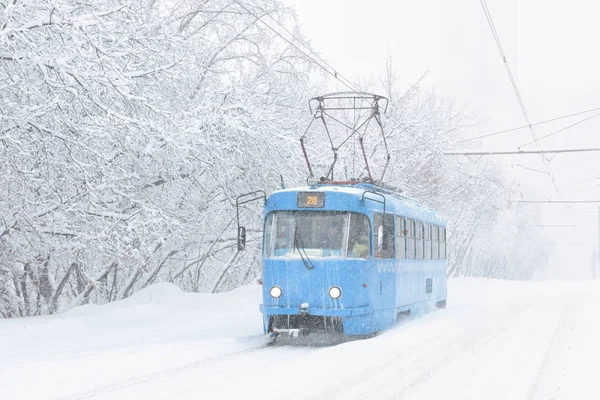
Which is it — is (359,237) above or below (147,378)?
above

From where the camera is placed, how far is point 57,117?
45.0ft

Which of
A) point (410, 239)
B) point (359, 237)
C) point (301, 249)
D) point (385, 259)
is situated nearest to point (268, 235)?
point (301, 249)

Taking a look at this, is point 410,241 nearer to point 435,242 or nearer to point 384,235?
point 384,235

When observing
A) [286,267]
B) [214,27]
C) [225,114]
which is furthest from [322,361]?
[214,27]

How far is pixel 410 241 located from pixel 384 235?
2.91m

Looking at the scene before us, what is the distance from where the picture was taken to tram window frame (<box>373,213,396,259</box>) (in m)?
14.9

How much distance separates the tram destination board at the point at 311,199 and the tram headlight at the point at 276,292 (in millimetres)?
1450

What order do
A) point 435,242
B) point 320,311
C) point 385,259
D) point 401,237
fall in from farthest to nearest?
point 435,242 < point 401,237 < point 385,259 < point 320,311

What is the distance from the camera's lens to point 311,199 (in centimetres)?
1468

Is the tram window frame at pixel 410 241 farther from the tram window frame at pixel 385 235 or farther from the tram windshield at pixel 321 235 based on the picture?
the tram windshield at pixel 321 235

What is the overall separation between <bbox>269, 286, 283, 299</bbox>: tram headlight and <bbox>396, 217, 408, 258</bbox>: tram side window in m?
3.21

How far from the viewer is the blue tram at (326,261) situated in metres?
14.2

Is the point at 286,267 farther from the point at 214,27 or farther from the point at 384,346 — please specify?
the point at 214,27

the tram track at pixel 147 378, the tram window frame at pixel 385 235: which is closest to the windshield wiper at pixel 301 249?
the tram window frame at pixel 385 235
